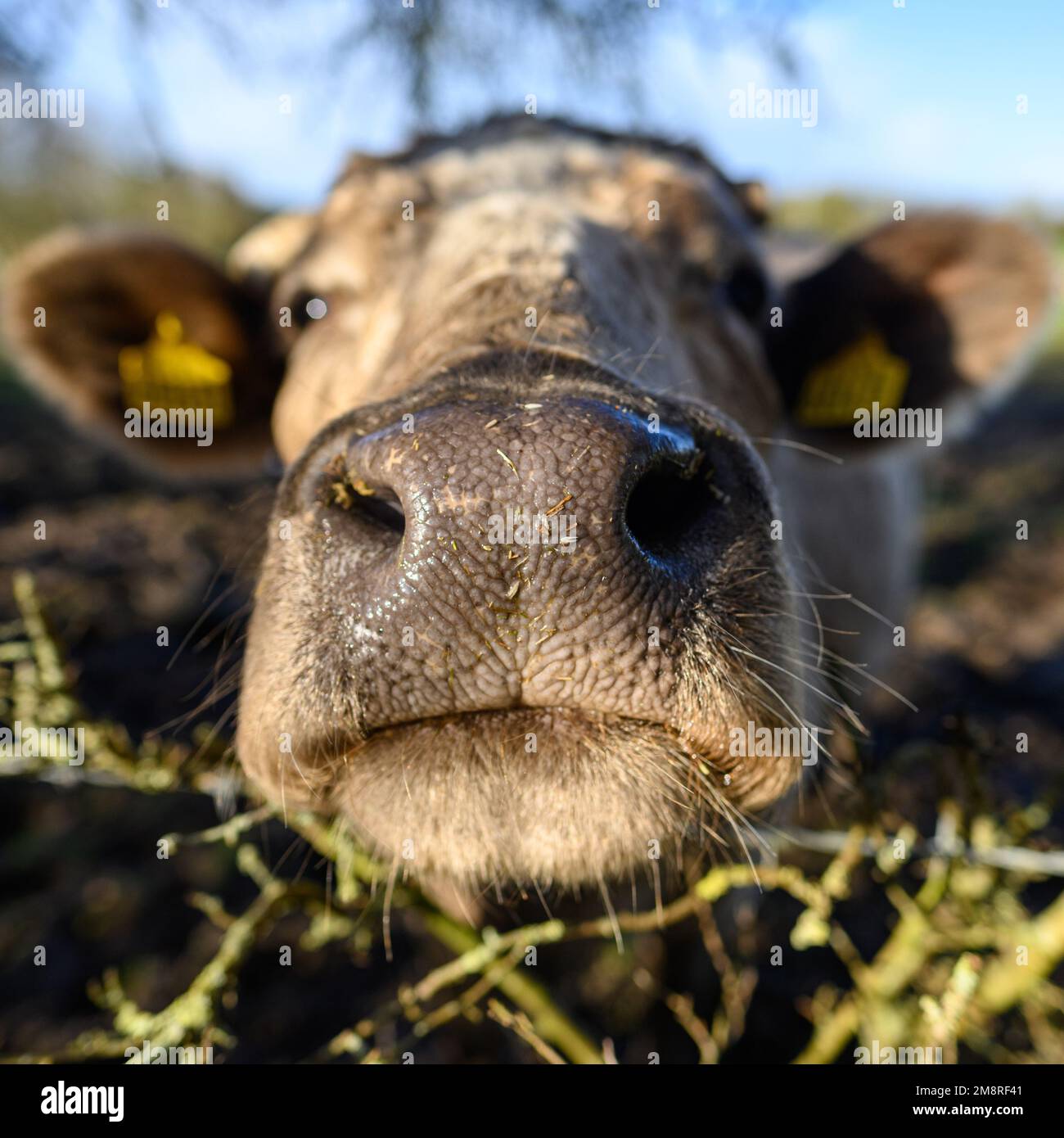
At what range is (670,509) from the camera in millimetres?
1866

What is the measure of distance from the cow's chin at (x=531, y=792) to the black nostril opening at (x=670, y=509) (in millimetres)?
379

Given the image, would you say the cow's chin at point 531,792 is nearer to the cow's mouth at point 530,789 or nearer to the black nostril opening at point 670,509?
the cow's mouth at point 530,789

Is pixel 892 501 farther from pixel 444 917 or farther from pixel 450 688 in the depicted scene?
pixel 450 688

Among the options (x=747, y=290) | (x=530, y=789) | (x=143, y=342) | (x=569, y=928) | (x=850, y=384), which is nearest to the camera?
(x=530, y=789)

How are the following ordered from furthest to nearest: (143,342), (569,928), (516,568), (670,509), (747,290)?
(143,342), (747,290), (569,928), (670,509), (516,568)

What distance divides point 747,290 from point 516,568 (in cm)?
265

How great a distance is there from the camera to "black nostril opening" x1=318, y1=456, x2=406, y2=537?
5.88 ft

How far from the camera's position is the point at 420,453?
65.6 inches

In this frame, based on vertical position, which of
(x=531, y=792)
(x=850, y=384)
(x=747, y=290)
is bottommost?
(x=531, y=792)

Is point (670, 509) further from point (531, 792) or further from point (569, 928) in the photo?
point (569, 928)

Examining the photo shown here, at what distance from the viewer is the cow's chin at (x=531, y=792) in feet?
5.72

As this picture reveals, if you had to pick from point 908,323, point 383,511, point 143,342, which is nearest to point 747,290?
point 908,323
